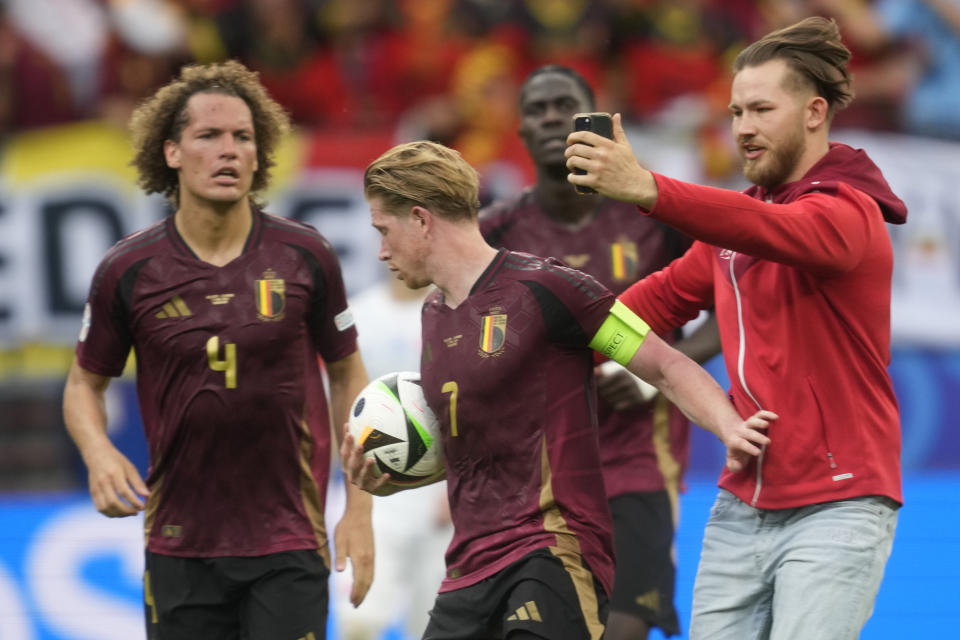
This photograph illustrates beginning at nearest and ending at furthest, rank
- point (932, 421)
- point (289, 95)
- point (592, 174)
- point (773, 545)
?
1. point (592, 174)
2. point (773, 545)
3. point (932, 421)
4. point (289, 95)

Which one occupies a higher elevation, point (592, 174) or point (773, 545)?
point (592, 174)

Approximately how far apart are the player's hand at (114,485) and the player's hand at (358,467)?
85 cm

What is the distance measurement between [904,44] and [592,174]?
352 inches

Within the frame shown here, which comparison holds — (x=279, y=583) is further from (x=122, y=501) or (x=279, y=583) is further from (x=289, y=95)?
(x=289, y=95)

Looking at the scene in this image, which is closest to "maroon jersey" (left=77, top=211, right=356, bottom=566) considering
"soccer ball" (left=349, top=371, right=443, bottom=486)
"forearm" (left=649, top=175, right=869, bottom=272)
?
"soccer ball" (left=349, top=371, right=443, bottom=486)

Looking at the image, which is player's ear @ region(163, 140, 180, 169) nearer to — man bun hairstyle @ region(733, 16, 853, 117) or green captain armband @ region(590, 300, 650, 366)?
green captain armband @ region(590, 300, 650, 366)

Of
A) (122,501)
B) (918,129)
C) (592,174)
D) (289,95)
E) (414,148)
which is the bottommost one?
(122,501)

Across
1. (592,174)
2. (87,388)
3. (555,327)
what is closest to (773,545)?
(555,327)

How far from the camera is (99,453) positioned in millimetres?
4957

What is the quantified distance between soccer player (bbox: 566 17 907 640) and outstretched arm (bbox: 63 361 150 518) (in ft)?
6.58

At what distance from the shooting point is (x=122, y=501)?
488cm

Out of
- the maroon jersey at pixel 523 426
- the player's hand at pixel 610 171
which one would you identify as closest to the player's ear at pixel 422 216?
the maroon jersey at pixel 523 426

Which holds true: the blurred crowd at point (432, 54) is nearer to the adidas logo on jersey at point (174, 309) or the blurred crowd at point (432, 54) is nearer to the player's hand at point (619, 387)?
the player's hand at point (619, 387)

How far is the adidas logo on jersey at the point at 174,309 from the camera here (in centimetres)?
495
